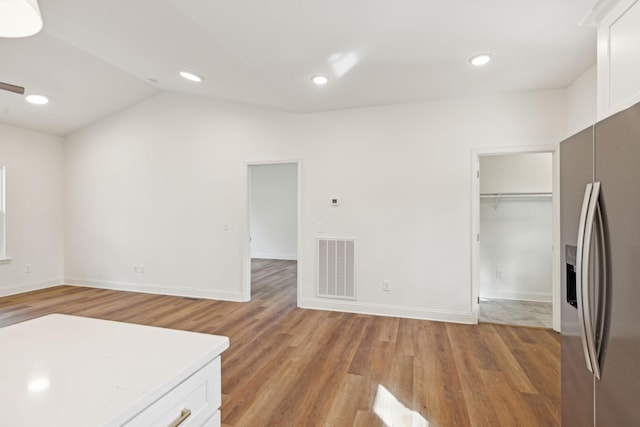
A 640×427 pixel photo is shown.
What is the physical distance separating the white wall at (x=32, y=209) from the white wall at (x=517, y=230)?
7070 mm

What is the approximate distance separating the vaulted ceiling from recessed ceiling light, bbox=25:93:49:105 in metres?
0.14

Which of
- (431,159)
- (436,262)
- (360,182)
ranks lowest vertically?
(436,262)

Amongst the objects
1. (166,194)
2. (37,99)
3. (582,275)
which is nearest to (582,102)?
(582,275)

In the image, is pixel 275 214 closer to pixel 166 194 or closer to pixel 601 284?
pixel 166 194

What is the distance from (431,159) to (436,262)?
1.24 metres

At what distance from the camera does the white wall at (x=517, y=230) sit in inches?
182

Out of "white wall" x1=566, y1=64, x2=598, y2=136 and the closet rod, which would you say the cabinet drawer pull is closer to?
"white wall" x1=566, y1=64, x2=598, y2=136

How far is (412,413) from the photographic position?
1.98 meters

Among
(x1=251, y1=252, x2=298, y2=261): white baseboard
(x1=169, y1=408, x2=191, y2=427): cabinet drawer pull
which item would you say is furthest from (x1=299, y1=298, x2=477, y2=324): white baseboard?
(x1=251, y1=252, x2=298, y2=261): white baseboard

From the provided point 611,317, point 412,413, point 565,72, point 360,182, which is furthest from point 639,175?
point 360,182

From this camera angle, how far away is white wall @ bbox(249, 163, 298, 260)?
825 cm

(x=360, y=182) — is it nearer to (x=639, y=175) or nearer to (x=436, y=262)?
(x=436, y=262)

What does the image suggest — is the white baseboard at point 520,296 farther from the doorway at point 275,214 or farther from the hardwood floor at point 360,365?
the doorway at point 275,214

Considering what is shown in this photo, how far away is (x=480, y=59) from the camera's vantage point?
2.61 m
